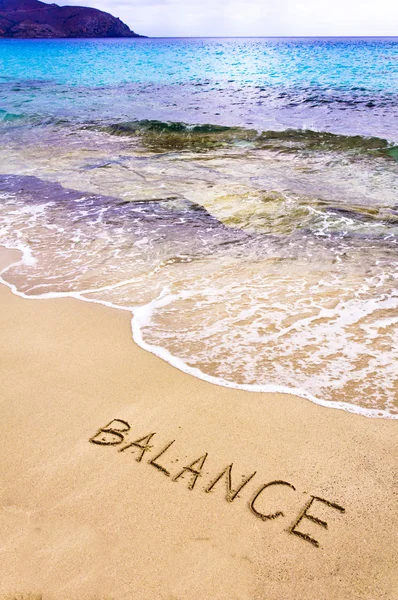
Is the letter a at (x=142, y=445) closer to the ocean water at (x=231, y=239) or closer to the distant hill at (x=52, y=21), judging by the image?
the ocean water at (x=231, y=239)

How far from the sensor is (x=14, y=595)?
6.34ft

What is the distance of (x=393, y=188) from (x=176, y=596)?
772 cm

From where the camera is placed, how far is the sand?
78.4 inches

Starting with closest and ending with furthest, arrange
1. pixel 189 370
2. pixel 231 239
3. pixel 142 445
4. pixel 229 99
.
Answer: pixel 142 445 < pixel 189 370 < pixel 231 239 < pixel 229 99

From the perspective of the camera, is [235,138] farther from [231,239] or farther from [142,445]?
[142,445]

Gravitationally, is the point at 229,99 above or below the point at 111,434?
above

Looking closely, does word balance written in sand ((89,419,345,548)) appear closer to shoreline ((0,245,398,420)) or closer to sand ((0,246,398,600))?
sand ((0,246,398,600))

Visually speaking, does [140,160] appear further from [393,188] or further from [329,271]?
[329,271]

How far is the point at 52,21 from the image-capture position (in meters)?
158

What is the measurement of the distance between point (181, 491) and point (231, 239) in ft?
13.3

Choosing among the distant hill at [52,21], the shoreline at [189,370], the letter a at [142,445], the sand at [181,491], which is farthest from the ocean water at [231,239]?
the distant hill at [52,21]

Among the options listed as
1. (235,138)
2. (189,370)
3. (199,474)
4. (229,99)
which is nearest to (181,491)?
(199,474)

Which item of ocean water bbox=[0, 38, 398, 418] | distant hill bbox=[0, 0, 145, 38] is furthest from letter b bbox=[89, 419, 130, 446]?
distant hill bbox=[0, 0, 145, 38]

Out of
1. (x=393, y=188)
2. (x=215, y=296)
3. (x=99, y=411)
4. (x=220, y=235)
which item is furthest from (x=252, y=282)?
(x=393, y=188)
